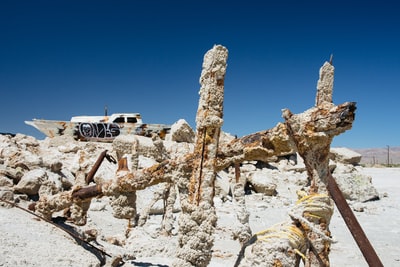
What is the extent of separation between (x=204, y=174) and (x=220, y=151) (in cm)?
28

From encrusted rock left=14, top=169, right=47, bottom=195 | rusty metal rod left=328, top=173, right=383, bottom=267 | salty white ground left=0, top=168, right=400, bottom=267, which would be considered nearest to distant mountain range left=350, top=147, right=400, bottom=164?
salty white ground left=0, top=168, right=400, bottom=267

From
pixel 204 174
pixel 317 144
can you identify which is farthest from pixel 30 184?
pixel 317 144

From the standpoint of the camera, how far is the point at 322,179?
119 inches

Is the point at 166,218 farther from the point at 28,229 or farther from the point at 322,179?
the point at 322,179

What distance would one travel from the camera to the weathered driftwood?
9.41 feet

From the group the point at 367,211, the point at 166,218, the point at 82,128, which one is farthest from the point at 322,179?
the point at 82,128

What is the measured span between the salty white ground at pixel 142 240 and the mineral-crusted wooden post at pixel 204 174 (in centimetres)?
222

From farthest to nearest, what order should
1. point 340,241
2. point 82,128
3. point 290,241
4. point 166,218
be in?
point 82,128 < point 340,241 < point 166,218 < point 290,241

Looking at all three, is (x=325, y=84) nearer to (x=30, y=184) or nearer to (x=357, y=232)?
(x=357, y=232)

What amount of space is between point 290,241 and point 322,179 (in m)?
0.60

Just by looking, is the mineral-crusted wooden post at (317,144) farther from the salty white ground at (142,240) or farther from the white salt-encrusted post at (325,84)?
the salty white ground at (142,240)

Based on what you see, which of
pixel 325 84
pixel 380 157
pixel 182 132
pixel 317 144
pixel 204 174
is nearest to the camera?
pixel 317 144

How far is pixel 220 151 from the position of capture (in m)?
3.41

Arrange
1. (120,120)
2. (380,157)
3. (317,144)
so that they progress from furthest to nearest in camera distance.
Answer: (380,157)
(120,120)
(317,144)
